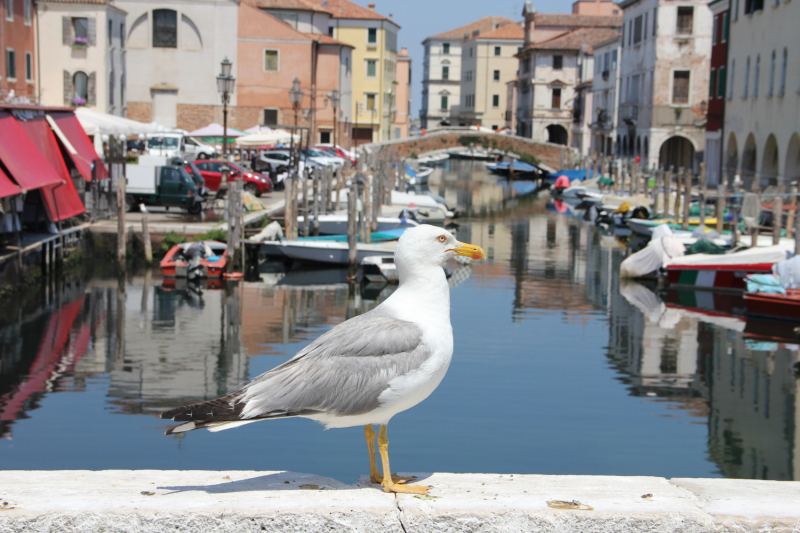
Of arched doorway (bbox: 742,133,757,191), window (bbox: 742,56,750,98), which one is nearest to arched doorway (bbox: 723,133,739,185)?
arched doorway (bbox: 742,133,757,191)

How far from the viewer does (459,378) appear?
12375 mm

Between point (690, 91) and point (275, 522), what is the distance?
46512 millimetres

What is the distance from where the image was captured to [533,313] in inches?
693

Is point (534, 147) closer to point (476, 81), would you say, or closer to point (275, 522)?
point (476, 81)

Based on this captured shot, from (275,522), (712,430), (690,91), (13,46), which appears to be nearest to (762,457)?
(712,430)

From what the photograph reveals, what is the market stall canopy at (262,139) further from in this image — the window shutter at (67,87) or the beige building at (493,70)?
the beige building at (493,70)

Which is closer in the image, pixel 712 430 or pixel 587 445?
pixel 587 445

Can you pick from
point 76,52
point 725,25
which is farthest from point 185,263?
point 725,25

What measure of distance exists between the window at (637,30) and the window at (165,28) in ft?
82.1

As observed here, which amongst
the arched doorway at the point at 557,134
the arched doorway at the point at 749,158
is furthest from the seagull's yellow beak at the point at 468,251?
the arched doorway at the point at 557,134

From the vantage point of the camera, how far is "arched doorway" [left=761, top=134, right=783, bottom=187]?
31.5 metres

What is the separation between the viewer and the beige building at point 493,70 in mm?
94688

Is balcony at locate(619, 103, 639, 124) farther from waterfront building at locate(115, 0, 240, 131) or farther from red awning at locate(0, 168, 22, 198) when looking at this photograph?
red awning at locate(0, 168, 22, 198)

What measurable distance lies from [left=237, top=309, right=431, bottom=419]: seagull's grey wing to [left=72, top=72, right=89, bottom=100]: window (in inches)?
1501
